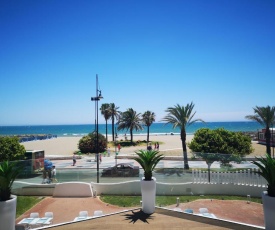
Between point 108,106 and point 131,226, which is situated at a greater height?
point 108,106

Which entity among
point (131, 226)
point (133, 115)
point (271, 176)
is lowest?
point (131, 226)

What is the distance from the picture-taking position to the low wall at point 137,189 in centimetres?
1498

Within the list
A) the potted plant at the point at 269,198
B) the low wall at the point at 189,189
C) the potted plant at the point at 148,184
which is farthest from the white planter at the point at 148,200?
the low wall at the point at 189,189

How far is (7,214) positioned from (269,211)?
6438mm

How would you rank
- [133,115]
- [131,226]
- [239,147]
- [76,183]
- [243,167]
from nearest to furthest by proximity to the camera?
[131,226] < [243,167] < [76,183] < [239,147] < [133,115]

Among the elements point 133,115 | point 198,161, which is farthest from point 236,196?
point 133,115

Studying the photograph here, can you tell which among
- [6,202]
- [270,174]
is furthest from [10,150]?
[270,174]

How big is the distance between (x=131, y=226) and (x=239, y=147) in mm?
20552

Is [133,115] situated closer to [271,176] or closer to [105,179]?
[105,179]

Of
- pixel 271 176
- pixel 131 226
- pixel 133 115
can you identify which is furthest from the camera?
pixel 133 115

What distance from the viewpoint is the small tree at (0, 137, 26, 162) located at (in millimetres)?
23812

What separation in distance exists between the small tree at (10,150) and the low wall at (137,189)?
8.71 metres

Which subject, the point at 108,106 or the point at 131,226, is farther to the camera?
the point at 108,106

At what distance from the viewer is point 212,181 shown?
1619 cm
